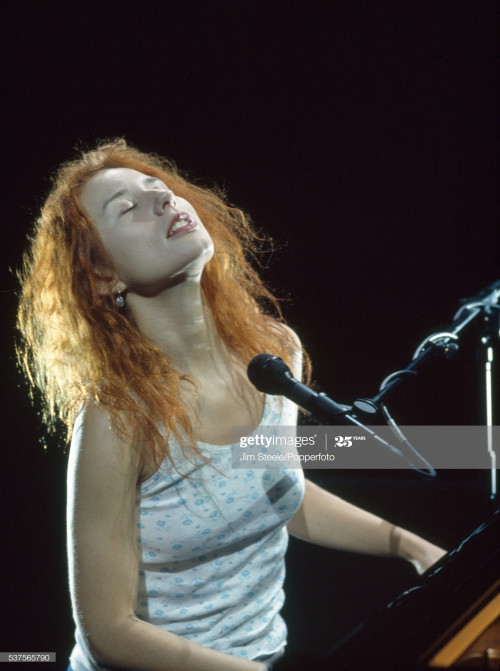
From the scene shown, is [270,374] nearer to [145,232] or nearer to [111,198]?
[145,232]

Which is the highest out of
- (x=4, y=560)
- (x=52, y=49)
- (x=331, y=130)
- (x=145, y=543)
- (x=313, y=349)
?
(x=52, y=49)

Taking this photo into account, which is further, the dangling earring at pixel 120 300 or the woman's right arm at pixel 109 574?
the dangling earring at pixel 120 300

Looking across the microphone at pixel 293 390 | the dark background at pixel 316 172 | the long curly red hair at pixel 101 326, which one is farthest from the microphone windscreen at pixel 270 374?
the dark background at pixel 316 172

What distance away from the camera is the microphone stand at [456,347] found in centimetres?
84

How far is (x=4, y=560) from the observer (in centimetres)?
177

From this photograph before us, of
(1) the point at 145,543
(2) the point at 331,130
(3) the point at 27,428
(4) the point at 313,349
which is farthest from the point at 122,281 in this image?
(2) the point at 331,130

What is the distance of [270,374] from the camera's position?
0.86m

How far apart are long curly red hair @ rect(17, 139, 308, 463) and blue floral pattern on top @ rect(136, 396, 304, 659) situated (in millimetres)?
81

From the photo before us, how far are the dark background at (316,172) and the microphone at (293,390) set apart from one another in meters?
1.03

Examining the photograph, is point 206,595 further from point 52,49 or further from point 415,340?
point 52,49

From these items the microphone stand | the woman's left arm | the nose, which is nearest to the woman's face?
the nose

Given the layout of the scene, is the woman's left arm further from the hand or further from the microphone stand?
the microphone stand

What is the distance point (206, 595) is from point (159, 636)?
7.2 inches

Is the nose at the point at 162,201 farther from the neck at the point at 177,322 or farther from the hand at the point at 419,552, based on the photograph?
the hand at the point at 419,552
